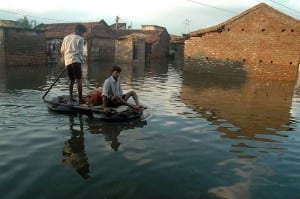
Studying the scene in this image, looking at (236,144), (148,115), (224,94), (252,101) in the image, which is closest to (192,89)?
(224,94)

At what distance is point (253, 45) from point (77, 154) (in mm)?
17839

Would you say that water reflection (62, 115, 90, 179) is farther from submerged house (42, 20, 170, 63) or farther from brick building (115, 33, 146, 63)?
brick building (115, 33, 146, 63)

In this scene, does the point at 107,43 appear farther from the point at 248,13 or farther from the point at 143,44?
the point at 248,13

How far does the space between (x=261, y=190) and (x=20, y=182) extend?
3.26 m

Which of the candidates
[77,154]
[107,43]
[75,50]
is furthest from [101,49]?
[77,154]

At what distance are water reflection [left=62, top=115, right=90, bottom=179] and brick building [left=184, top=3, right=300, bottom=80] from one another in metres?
16.6

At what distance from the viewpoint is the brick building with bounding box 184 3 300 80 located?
20.0m

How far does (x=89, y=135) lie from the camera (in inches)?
268

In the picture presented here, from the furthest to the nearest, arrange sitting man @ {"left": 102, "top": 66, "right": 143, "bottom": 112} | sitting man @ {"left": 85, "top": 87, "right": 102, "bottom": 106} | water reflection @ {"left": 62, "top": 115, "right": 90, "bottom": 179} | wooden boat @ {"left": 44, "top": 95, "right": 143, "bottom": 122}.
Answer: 1. sitting man @ {"left": 85, "top": 87, "right": 102, "bottom": 106}
2. sitting man @ {"left": 102, "top": 66, "right": 143, "bottom": 112}
3. wooden boat @ {"left": 44, "top": 95, "right": 143, "bottom": 122}
4. water reflection @ {"left": 62, "top": 115, "right": 90, "bottom": 179}

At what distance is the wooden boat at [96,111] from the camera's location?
Result: 305 inches

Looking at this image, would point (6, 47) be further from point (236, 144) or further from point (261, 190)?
point (261, 190)

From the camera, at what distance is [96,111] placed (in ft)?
25.7

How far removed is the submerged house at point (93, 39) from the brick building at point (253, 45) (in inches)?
594

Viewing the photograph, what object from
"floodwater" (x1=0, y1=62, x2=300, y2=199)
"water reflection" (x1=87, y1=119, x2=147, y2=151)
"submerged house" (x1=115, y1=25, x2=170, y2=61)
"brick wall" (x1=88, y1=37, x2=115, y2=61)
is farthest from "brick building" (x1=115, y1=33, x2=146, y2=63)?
"water reflection" (x1=87, y1=119, x2=147, y2=151)
